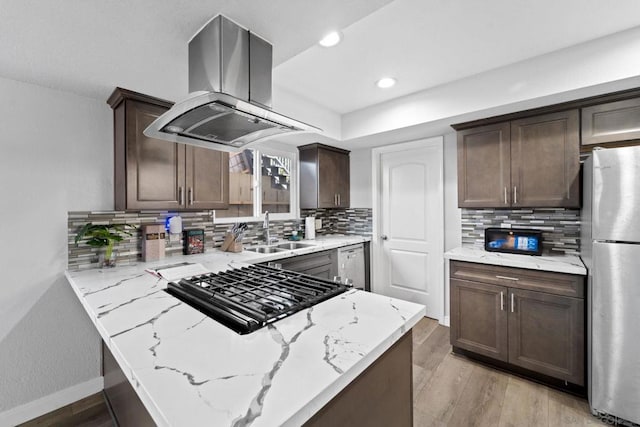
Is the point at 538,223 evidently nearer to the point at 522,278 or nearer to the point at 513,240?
the point at 513,240

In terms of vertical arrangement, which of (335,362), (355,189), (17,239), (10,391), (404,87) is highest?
(404,87)

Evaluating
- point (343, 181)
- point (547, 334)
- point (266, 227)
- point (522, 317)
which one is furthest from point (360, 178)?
point (547, 334)

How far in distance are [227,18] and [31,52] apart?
1.18 m

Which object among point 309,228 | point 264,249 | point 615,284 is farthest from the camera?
point 309,228

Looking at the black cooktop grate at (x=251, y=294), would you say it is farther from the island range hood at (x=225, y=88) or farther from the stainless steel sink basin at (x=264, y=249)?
the stainless steel sink basin at (x=264, y=249)

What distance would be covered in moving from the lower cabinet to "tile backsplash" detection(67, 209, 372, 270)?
65.3 inches

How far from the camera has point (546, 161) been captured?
232 cm

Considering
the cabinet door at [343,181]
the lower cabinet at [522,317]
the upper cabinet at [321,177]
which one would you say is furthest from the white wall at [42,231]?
the lower cabinet at [522,317]

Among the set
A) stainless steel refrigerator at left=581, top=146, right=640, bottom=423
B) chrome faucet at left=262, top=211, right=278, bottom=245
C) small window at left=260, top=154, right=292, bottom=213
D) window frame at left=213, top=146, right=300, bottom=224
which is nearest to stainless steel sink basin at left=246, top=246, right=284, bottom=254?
chrome faucet at left=262, top=211, right=278, bottom=245

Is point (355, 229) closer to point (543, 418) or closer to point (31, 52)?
point (543, 418)

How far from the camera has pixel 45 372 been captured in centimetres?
193

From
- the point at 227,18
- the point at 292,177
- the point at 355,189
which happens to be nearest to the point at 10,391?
the point at 227,18

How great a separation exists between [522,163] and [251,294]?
251 centimetres

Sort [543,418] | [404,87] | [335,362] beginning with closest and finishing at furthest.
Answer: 1. [335,362]
2. [543,418]
3. [404,87]
